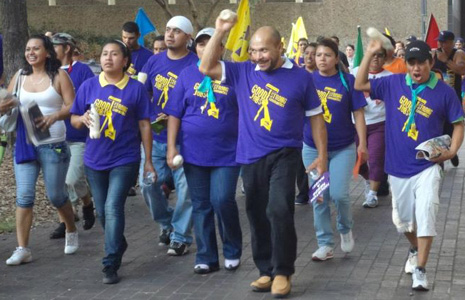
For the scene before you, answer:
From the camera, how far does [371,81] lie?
7.49 metres

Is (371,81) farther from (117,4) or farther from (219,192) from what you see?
(117,4)

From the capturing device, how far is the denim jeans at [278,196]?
7.05 metres

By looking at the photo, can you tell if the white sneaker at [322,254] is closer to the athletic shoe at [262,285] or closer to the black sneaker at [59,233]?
the athletic shoe at [262,285]

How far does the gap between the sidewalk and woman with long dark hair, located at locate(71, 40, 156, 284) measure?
17.7 inches

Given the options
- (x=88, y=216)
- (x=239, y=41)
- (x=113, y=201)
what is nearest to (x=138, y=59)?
(x=88, y=216)

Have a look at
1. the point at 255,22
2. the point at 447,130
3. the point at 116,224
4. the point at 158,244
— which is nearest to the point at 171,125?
the point at 116,224

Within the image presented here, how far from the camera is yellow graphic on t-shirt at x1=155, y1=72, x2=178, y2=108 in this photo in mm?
8929

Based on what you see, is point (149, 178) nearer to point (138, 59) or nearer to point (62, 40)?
point (62, 40)

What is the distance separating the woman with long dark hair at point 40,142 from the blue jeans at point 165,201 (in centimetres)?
79

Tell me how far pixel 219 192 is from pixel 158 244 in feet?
5.33

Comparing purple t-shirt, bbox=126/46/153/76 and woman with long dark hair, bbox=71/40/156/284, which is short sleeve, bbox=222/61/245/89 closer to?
woman with long dark hair, bbox=71/40/156/284

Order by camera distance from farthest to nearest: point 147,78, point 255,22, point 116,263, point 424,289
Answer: point 255,22
point 147,78
point 116,263
point 424,289

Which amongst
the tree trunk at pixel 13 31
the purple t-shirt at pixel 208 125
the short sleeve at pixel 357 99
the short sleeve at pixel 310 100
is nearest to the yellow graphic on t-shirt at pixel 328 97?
the short sleeve at pixel 357 99

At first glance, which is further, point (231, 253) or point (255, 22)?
point (255, 22)
